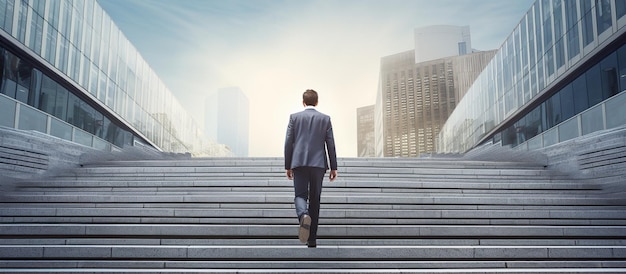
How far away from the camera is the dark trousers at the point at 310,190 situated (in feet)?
15.3

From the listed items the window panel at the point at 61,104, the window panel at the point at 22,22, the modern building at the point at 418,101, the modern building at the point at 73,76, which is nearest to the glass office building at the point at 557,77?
the modern building at the point at 73,76

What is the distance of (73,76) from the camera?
67.4 feet

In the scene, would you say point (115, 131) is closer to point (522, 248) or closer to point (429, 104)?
point (522, 248)

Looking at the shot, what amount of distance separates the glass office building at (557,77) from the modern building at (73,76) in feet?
47.3

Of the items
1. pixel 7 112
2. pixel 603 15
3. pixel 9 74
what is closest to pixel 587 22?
pixel 603 15

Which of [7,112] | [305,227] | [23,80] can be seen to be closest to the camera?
[305,227]

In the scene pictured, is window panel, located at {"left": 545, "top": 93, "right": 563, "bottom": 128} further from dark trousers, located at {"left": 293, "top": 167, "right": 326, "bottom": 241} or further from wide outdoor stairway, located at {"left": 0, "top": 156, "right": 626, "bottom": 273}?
dark trousers, located at {"left": 293, "top": 167, "right": 326, "bottom": 241}

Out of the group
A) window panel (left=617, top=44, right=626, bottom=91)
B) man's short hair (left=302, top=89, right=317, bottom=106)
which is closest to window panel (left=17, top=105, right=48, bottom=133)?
man's short hair (left=302, top=89, right=317, bottom=106)

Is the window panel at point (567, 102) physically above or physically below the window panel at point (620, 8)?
below

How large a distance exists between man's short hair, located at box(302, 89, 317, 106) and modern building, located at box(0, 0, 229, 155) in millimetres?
8407

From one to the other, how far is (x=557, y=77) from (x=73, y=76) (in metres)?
19.9

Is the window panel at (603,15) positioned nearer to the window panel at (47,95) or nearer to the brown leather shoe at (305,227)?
the brown leather shoe at (305,227)

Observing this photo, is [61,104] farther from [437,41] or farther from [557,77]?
[437,41]

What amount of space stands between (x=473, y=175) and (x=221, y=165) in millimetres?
5103
